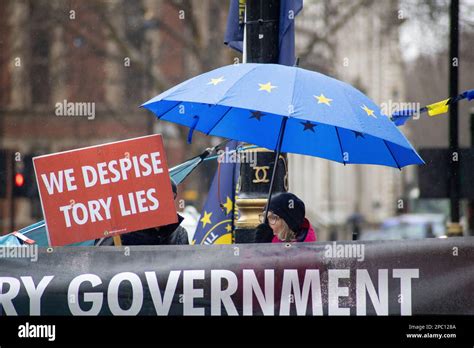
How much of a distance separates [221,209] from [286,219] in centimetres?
151

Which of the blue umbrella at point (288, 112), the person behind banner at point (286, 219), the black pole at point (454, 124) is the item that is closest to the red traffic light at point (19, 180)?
the black pole at point (454, 124)

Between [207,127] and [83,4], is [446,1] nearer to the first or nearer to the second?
[83,4]

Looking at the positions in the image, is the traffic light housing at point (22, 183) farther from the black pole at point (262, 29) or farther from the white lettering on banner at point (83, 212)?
the white lettering on banner at point (83, 212)

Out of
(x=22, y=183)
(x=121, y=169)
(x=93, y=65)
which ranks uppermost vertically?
(x=93, y=65)

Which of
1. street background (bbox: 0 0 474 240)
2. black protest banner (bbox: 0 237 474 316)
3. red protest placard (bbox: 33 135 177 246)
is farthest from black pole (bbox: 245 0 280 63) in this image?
street background (bbox: 0 0 474 240)

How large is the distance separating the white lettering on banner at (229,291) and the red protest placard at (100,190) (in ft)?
1.62

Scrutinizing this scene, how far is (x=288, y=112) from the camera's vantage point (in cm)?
596

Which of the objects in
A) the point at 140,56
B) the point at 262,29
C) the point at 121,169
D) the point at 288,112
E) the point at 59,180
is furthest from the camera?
the point at 140,56

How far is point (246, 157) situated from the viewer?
7402 mm

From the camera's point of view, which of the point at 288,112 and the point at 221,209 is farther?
the point at 221,209

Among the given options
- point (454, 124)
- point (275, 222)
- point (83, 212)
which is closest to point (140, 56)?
point (454, 124)

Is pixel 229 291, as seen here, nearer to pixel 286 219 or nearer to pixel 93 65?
pixel 286 219

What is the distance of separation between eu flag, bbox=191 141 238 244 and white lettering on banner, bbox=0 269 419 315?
2.80 metres
